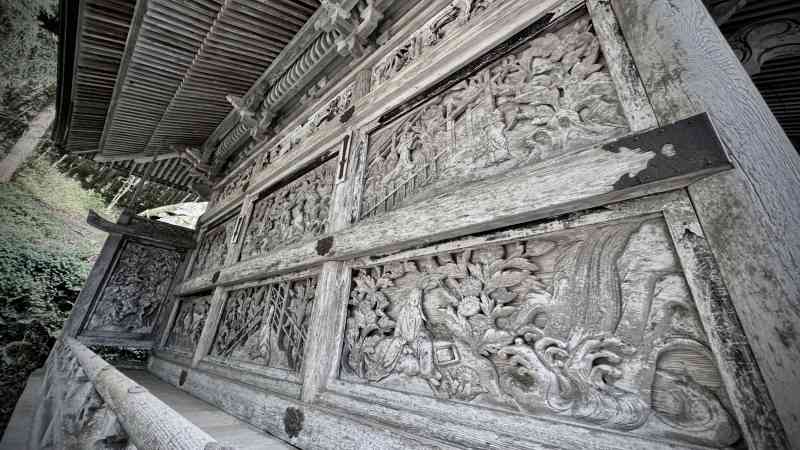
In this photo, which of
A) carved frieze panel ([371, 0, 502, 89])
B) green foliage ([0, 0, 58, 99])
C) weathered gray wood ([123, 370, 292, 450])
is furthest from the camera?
green foliage ([0, 0, 58, 99])

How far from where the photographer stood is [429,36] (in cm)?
192

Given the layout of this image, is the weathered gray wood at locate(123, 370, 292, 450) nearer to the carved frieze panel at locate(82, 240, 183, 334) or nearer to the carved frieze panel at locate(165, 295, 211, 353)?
the carved frieze panel at locate(165, 295, 211, 353)

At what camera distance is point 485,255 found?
1145 mm

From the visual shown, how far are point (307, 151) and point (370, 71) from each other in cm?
81

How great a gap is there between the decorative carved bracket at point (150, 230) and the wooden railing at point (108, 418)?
6.97 ft

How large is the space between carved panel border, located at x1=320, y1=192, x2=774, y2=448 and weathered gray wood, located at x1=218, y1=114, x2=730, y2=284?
6 centimetres

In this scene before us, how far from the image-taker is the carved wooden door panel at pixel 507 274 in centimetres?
74

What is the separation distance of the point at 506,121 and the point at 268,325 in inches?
76.1

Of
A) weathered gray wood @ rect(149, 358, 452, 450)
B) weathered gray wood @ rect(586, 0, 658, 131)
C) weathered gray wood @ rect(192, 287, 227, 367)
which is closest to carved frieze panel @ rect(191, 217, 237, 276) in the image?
weathered gray wood @ rect(192, 287, 227, 367)

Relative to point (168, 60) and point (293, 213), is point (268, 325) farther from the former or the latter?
point (168, 60)

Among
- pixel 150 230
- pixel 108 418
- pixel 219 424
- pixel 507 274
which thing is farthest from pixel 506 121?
pixel 150 230

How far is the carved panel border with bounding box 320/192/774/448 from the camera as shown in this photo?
658 mm

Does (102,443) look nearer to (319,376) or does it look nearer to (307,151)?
(319,376)

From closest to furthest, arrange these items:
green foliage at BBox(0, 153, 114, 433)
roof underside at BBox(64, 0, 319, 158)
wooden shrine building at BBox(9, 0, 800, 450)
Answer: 1. wooden shrine building at BBox(9, 0, 800, 450)
2. roof underside at BBox(64, 0, 319, 158)
3. green foliage at BBox(0, 153, 114, 433)
